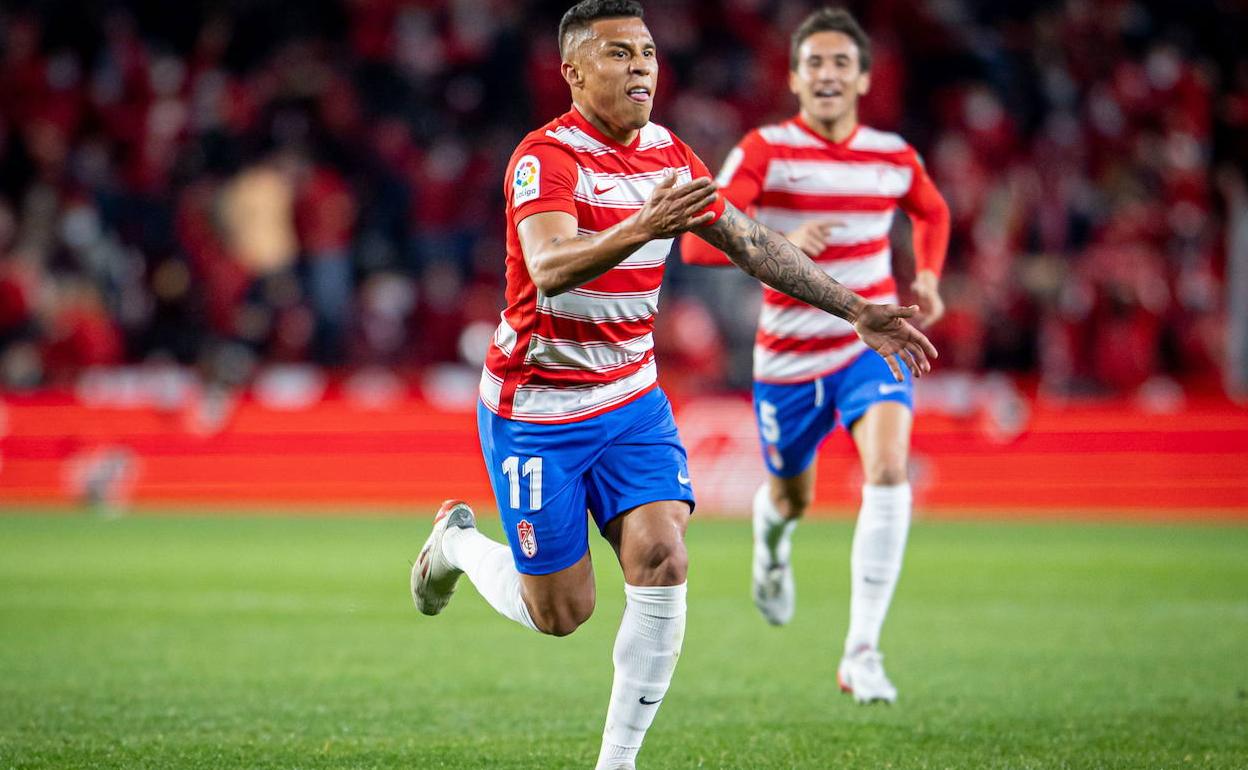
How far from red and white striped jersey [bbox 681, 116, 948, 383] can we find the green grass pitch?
1.66m

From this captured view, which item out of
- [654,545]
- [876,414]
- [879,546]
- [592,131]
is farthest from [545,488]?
[876,414]

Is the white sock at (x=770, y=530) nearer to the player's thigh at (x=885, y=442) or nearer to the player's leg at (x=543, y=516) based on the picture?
the player's thigh at (x=885, y=442)

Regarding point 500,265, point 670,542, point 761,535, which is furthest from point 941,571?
point 500,265

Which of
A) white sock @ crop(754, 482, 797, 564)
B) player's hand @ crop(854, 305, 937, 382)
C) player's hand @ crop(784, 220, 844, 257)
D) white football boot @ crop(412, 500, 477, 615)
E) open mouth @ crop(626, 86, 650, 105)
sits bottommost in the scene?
white sock @ crop(754, 482, 797, 564)

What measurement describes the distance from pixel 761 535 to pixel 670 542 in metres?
3.33

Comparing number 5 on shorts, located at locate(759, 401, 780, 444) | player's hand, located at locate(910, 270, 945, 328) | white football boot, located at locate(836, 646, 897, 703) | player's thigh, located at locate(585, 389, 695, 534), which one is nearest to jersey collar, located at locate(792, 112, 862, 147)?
player's hand, located at locate(910, 270, 945, 328)

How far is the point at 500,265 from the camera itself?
18.9 metres

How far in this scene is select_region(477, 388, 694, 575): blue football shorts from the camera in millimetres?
5328

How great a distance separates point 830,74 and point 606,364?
9.75ft

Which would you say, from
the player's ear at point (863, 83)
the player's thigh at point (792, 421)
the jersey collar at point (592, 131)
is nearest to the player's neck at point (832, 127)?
the player's ear at point (863, 83)

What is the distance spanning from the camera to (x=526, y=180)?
5.02m

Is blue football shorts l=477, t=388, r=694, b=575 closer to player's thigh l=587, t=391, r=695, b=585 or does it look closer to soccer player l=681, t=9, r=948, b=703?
player's thigh l=587, t=391, r=695, b=585

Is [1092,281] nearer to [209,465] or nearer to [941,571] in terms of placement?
[941,571]

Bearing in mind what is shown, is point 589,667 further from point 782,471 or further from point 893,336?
point 893,336
